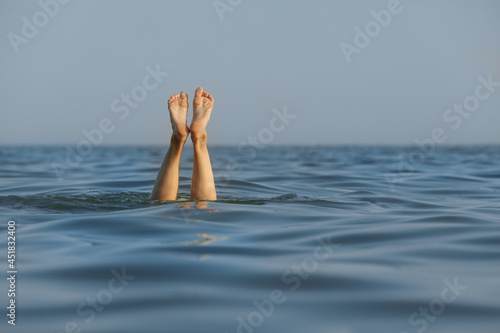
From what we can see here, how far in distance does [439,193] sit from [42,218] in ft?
19.5

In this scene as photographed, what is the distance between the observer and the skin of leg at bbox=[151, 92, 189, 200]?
6.25 m

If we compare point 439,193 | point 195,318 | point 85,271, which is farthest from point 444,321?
point 439,193

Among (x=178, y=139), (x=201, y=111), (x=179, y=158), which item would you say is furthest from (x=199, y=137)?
(x=201, y=111)

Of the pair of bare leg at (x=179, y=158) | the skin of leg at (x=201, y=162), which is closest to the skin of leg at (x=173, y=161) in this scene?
the pair of bare leg at (x=179, y=158)

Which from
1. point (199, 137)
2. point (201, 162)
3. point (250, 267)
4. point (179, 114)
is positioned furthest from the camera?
point (179, 114)

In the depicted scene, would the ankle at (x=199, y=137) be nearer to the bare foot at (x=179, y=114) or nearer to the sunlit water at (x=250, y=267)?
the bare foot at (x=179, y=114)

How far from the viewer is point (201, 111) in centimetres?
682

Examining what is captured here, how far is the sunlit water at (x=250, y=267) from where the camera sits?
9.47 feet

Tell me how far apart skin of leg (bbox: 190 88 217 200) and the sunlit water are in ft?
0.74

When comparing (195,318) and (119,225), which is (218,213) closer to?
(119,225)

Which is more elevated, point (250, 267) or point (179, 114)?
point (179, 114)

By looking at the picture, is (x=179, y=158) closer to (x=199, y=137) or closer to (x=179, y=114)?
(x=199, y=137)

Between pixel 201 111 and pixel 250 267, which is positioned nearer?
pixel 250 267

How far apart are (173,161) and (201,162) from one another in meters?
0.28
